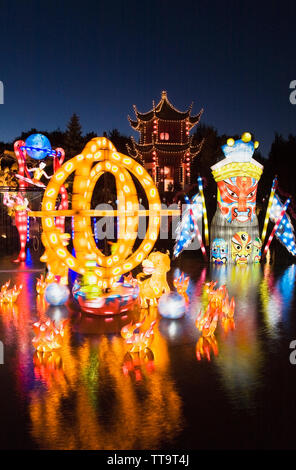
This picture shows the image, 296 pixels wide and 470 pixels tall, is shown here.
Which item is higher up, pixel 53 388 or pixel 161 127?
pixel 161 127

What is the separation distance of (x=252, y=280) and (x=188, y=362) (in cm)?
821

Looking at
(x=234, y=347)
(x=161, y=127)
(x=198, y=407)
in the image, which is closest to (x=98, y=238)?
(x=161, y=127)

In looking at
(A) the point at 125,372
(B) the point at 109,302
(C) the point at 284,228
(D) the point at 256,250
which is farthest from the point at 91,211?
(C) the point at 284,228

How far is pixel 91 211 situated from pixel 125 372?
4.05 metres

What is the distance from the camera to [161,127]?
4456 centimetres

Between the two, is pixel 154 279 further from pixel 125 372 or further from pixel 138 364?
pixel 125 372

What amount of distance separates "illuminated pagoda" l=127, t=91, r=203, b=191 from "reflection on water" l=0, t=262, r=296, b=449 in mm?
33013

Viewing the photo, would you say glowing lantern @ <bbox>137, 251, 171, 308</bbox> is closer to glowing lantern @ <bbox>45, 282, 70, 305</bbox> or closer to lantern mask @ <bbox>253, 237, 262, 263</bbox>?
glowing lantern @ <bbox>45, 282, 70, 305</bbox>

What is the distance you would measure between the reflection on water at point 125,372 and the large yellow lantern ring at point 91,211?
1.35 meters

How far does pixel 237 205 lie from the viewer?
18875mm

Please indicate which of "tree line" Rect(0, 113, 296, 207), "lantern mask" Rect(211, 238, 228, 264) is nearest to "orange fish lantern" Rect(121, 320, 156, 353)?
"lantern mask" Rect(211, 238, 228, 264)
